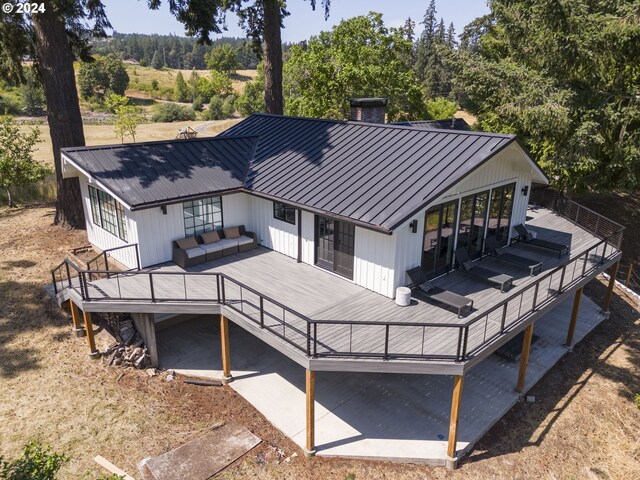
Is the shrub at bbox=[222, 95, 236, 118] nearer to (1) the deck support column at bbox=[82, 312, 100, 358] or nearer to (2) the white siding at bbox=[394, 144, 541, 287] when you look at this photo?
(2) the white siding at bbox=[394, 144, 541, 287]

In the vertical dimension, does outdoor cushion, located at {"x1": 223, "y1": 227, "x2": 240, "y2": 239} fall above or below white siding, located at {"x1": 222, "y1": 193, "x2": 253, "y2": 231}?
below

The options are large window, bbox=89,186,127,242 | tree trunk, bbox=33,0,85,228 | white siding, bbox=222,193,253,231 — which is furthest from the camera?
tree trunk, bbox=33,0,85,228

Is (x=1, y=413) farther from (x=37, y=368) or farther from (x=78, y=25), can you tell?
(x=78, y=25)

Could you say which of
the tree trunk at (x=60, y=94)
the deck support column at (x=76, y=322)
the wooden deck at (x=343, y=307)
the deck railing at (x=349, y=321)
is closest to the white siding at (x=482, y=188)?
the wooden deck at (x=343, y=307)

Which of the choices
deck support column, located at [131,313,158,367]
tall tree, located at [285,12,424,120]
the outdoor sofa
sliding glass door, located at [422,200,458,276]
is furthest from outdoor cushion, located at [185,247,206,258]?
tall tree, located at [285,12,424,120]

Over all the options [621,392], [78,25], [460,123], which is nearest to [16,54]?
[78,25]

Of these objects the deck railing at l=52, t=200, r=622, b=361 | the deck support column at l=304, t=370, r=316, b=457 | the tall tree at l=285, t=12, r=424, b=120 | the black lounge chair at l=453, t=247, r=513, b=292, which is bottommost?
the deck support column at l=304, t=370, r=316, b=457
